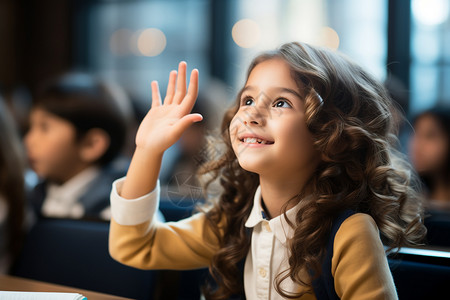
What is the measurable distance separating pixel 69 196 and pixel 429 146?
193cm

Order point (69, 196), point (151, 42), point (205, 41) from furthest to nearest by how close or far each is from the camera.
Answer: point (151, 42) < point (205, 41) < point (69, 196)

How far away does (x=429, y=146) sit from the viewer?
2.65m

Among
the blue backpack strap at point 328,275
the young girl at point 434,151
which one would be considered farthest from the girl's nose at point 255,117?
the young girl at point 434,151

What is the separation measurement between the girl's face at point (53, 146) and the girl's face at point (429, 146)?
69.4 inches

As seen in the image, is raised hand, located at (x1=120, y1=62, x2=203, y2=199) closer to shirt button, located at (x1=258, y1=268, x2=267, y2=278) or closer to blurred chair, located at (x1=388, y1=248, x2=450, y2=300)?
shirt button, located at (x1=258, y1=268, x2=267, y2=278)

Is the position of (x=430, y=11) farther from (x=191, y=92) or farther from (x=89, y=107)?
(x=191, y=92)

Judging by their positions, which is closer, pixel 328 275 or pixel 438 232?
pixel 328 275

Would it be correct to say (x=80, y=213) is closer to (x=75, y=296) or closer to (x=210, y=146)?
(x=210, y=146)

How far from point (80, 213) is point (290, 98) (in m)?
1.15

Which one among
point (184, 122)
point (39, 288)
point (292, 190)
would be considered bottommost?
point (39, 288)

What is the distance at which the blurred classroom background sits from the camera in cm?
399

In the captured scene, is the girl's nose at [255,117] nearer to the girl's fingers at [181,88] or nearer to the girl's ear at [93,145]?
the girl's fingers at [181,88]

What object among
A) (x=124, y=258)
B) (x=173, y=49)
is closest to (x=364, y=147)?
(x=124, y=258)

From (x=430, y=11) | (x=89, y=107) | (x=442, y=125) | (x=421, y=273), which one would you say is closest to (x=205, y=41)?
(x=430, y=11)
